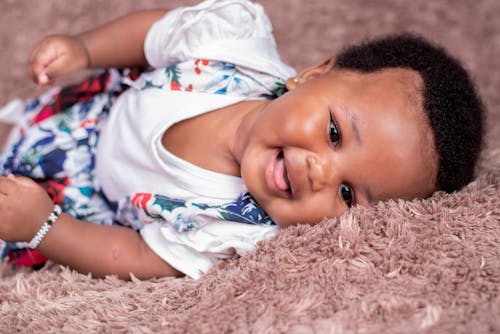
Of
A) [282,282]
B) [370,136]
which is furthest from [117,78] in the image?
[282,282]

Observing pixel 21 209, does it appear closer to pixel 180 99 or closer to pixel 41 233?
pixel 41 233

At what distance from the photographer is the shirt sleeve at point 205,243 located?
1.06 m

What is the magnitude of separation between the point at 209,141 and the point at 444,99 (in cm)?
48

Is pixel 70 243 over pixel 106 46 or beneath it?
beneath

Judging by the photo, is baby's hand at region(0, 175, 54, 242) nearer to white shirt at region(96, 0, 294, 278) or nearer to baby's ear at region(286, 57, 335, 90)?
white shirt at region(96, 0, 294, 278)

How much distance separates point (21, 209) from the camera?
108 centimetres

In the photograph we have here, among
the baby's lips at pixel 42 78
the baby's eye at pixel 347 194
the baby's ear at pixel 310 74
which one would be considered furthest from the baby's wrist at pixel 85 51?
the baby's eye at pixel 347 194

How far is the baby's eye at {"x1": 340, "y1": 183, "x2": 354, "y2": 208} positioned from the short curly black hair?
17cm

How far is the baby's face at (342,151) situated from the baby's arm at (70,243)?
0.26 meters

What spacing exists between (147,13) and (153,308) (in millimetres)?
825

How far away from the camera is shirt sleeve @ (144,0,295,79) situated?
50.9 inches

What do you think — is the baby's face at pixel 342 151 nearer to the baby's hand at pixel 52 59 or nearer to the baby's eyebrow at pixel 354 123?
the baby's eyebrow at pixel 354 123

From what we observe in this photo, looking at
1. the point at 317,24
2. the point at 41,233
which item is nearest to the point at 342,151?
the point at 41,233

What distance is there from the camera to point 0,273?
1.25 m
